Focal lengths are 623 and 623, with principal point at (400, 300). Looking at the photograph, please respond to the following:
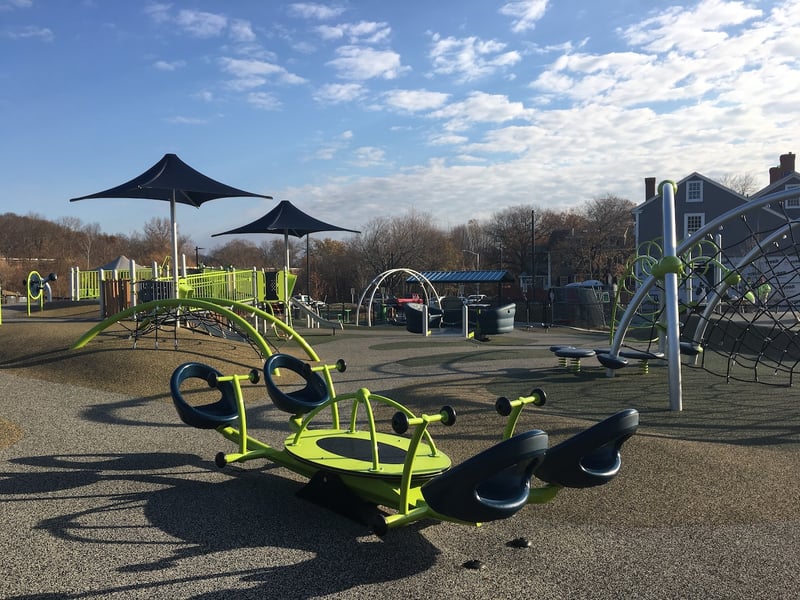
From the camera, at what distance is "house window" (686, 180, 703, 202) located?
40.0 m

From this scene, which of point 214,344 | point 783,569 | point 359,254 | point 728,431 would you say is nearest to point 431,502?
point 783,569

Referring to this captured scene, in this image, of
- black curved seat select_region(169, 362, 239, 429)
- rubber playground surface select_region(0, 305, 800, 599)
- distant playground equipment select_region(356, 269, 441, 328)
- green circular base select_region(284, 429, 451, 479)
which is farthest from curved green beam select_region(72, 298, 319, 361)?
distant playground equipment select_region(356, 269, 441, 328)

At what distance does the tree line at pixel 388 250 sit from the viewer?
52.7 meters

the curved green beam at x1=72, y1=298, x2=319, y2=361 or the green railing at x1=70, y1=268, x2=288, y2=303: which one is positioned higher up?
the green railing at x1=70, y1=268, x2=288, y2=303

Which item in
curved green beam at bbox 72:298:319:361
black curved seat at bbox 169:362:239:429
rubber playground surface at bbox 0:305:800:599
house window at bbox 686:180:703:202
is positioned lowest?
rubber playground surface at bbox 0:305:800:599

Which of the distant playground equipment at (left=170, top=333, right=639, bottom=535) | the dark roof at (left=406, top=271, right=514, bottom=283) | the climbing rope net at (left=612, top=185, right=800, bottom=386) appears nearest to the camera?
the distant playground equipment at (left=170, top=333, right=639, bottom=535)

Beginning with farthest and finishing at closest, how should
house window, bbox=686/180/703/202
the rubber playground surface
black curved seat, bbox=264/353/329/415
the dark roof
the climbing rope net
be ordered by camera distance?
house window, bbox=686/180/703/202 < the dark roof < the climbing rope net < black curved seat, bbox=264/353/329/415 < the rubber playground surface

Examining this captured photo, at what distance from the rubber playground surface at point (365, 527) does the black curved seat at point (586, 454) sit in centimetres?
52

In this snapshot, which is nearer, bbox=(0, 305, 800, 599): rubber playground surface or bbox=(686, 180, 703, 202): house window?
bbox=(0, 305, 800, 599): rubber playground surface

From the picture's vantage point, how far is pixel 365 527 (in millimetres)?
4527

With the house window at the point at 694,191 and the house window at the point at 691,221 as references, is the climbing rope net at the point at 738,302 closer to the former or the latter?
the house window at the point at 691,221

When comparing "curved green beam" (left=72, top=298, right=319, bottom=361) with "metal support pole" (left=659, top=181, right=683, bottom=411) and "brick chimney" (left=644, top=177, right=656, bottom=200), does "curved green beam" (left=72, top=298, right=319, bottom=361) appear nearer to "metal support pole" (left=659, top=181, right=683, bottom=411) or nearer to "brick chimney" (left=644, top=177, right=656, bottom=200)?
"metal support pole" (left=659, top=181, right=683, bottom=411)

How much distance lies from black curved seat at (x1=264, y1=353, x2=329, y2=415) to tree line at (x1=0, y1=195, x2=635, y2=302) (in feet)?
118

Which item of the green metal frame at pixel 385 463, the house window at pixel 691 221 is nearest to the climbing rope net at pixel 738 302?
the green metal frame at pixel 385 463
